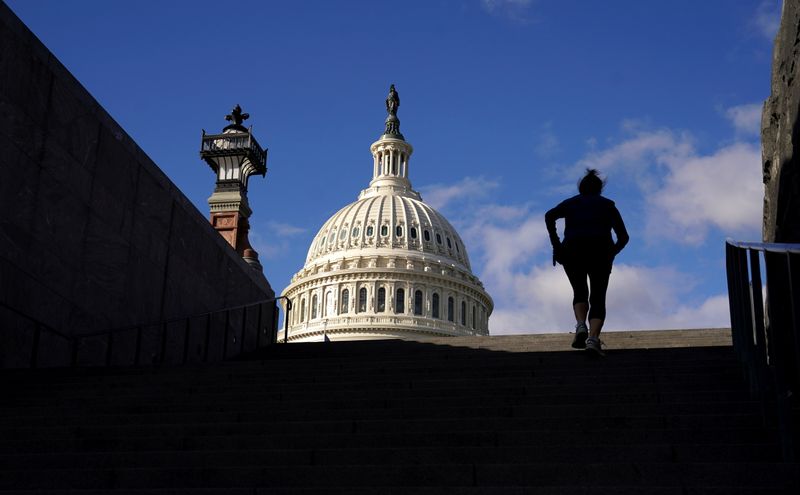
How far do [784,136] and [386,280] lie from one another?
8454cm

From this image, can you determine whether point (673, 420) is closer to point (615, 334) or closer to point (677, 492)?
point (677, 492)

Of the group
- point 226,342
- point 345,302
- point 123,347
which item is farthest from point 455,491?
point 345,302

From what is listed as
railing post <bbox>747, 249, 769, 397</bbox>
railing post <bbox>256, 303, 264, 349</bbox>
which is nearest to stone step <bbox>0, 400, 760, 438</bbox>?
railing post <bbox>747, 249, 769, 397</bbox>

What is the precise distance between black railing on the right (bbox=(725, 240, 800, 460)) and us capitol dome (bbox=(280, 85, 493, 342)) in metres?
80.9

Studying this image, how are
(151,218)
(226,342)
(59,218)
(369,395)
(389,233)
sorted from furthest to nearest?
(389,233) → (226,342) → (151,218) → (59,218) → (369,395)

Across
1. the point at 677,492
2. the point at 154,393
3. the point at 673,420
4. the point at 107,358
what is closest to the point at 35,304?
the point at 107,358

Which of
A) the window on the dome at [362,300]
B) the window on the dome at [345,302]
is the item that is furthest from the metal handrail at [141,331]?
the window on the dome at [345,302]

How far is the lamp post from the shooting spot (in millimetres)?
37719

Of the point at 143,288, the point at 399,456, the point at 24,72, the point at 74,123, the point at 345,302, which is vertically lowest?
the point at 399,456

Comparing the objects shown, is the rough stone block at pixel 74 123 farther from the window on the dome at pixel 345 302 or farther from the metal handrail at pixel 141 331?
the window on the dome at pixel 345 302

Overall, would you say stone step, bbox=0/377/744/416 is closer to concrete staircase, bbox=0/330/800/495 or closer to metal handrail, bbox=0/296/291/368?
concrete staircase, bbox=0/330/800/495

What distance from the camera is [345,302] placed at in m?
94.4

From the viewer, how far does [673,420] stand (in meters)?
6.85

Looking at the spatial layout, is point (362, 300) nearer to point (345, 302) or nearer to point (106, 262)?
point (345, 302)
